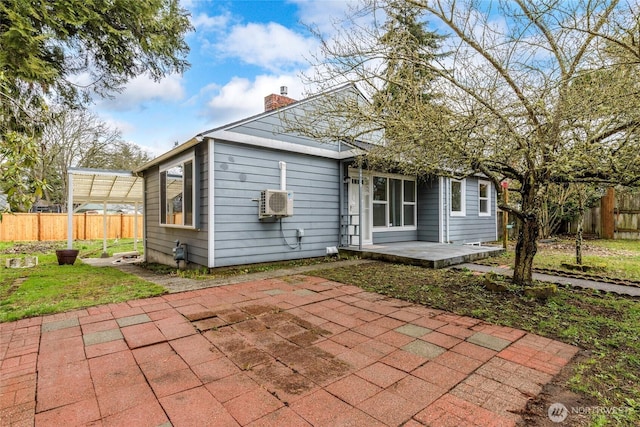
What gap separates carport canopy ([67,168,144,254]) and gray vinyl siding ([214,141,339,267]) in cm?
453

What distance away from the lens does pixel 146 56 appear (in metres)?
8.17

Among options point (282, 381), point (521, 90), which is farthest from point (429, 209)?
point (282, 381)

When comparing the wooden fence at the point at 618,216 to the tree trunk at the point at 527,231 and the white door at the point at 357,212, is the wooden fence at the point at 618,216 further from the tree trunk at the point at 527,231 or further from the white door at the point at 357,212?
the tree trunk at the point at 527,231

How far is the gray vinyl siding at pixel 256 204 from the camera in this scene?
6219 mm

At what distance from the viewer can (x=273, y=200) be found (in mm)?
6562

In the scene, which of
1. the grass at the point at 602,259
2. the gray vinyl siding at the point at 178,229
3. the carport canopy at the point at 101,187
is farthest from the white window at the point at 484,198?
the carport canopy at the point at 101,187

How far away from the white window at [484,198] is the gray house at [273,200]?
6.57 feet

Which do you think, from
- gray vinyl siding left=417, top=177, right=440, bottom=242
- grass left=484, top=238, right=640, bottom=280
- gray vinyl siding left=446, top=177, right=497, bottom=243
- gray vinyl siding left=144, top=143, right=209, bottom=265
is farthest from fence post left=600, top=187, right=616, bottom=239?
gray vinyl siding left=144, top=143, right=209, bottom=265

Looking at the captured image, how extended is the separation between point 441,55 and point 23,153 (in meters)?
4.03

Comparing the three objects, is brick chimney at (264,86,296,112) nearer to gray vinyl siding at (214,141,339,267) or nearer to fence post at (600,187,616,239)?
gray vinyl siding at (214,141,339,267)

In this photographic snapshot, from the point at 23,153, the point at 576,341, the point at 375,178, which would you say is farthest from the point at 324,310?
the point at 375,178

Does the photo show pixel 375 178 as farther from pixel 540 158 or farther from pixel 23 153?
pixel 23 153

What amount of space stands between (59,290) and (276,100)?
606cm

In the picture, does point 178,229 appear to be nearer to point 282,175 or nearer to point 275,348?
point 282,175
